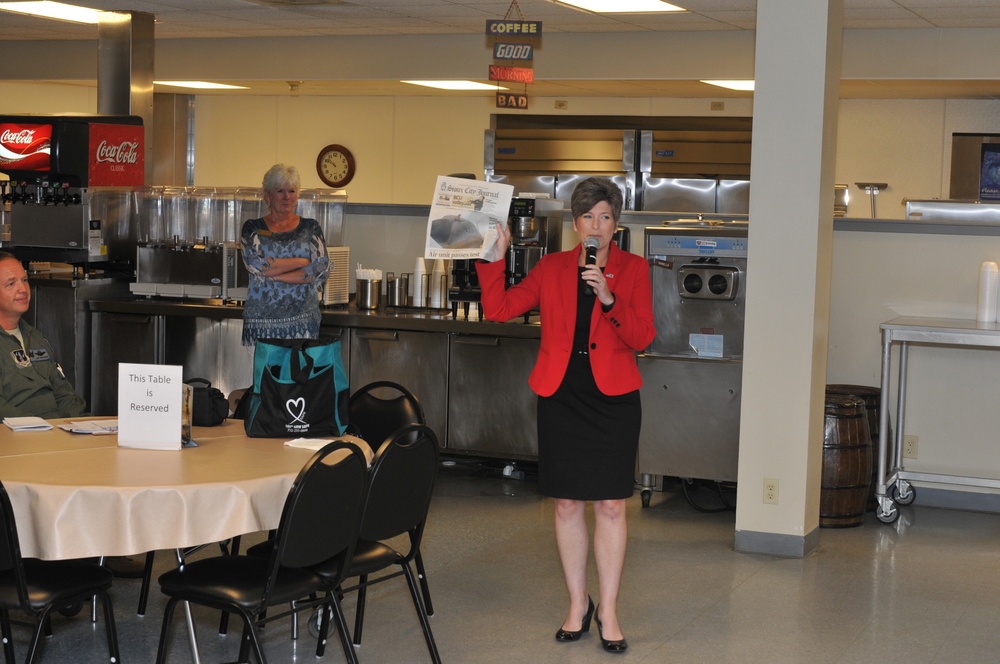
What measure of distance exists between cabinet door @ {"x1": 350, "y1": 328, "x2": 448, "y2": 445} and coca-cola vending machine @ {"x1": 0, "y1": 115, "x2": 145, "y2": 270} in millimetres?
1836

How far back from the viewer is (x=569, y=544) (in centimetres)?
415

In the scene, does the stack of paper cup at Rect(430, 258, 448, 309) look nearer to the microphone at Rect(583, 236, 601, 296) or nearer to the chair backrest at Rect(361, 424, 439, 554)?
the microphone at Rect(583, 236, 601, 296)

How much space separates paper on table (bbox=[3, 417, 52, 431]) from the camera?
4.12 m

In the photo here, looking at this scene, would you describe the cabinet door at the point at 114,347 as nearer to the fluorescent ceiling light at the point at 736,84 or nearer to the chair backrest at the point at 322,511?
the chair backrest at the point at 322,511

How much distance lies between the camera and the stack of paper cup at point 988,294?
627 cm

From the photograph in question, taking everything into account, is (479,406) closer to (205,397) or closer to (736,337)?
(736,337)

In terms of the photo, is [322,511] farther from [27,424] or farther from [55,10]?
[55,10]

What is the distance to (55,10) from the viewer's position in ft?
29.4

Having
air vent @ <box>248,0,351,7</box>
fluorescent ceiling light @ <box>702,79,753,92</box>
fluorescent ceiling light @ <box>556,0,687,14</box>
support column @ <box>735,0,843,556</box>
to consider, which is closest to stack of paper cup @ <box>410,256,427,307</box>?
fluorescent ceiling light @ <box>556,0,687,14</box>

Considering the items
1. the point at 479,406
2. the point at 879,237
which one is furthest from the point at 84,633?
the point at 879,237

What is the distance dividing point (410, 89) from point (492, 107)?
0.88m

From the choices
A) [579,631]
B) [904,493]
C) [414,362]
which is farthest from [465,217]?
[904,493]

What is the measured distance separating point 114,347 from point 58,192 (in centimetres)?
100

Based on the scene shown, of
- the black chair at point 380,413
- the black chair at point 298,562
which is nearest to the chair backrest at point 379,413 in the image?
the black chair at point 380,413
